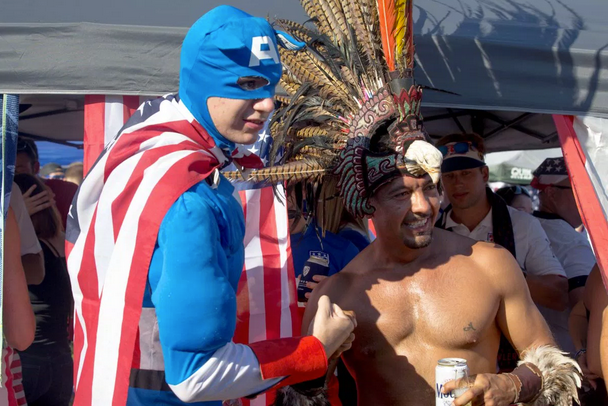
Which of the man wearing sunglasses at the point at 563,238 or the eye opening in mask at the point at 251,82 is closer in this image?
the eye opening in mask at the point at 251,82

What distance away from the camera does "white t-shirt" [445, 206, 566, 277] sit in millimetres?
4188

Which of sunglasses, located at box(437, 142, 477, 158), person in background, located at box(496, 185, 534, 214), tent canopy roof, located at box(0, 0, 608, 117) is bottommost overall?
person in background, located at box(496, 185, 534, 214)

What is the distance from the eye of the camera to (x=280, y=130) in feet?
10.1

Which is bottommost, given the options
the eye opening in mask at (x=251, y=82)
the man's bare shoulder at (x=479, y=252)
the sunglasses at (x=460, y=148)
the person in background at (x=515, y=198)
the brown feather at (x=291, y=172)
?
the man's bare shoulder at (x=479, y=252)

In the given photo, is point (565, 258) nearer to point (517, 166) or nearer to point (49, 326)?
point (49, 326)

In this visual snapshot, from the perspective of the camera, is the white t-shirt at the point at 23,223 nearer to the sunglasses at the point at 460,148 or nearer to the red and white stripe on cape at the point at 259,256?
the red and white stripe on cape at the point at 259,256

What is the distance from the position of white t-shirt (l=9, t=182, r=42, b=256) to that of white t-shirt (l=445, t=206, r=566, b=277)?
2538mm

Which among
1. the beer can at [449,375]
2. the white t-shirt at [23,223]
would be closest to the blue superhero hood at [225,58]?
the beer can at [449,375]

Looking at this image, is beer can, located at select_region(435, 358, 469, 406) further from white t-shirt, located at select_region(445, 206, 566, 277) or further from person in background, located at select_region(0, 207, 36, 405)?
white t-shirt, located at select_region(445, 206, 566, 277)

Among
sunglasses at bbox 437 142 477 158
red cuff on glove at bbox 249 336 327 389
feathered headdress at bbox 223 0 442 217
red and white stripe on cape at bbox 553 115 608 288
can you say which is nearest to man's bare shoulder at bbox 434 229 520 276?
feathered headdress at bbox 223 0 442 217

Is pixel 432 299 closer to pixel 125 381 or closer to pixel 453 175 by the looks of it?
pixel 125 381

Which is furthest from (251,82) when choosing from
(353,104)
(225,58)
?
(353,104)

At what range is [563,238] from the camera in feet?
15.4

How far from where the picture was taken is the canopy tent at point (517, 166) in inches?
474
